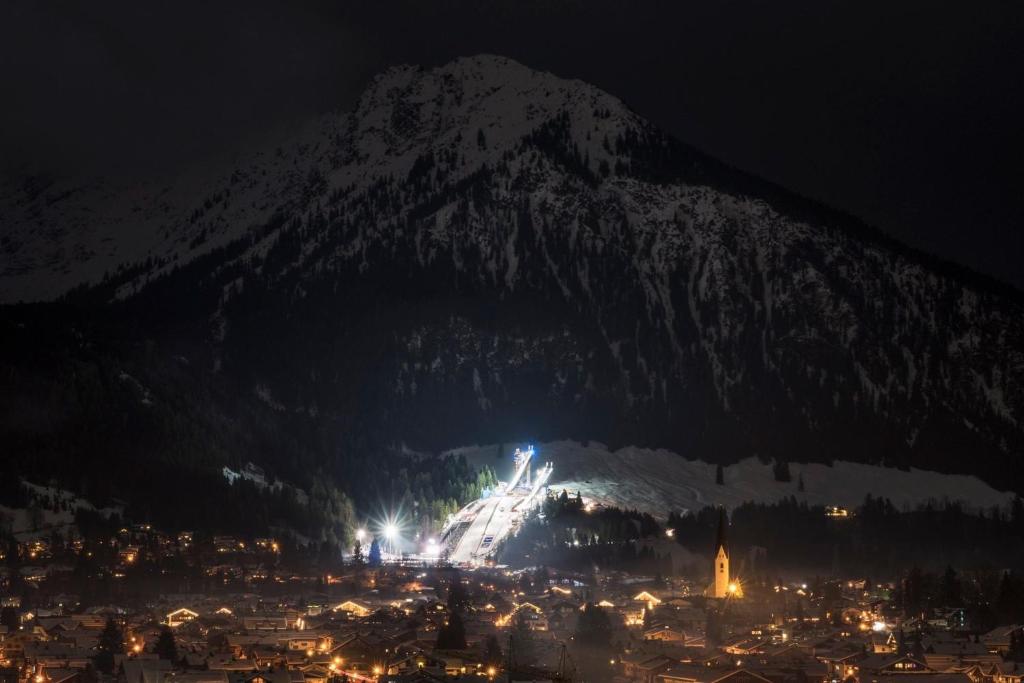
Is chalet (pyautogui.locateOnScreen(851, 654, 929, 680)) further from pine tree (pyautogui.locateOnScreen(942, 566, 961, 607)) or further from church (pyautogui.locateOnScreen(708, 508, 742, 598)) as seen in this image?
church (pyautogui.locateOnScreen(708, 508, 742, 598))

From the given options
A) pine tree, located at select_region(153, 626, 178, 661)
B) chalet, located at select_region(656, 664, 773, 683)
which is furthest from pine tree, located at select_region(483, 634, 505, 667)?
pine tree, located at select_region(153, 626, 178, 661)

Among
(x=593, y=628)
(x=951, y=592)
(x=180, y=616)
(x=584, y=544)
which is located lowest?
(x=593, y=628)

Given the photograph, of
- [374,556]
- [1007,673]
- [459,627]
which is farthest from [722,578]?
[1007,673]

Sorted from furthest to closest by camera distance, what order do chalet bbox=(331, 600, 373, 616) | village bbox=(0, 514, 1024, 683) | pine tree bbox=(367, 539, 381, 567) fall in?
pine tree bbox=(367, 539, 381, 567) → chalet bbox=(331, 600, 373, 616) → village bbox=(0, 514, 1024, 683)

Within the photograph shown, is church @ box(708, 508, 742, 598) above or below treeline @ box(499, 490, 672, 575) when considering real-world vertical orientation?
below

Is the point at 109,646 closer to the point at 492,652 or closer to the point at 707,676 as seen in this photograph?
the point at 492,652

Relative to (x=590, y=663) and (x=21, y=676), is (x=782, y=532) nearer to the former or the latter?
(x=590, y=663)

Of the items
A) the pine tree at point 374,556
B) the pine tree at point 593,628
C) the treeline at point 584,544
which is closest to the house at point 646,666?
the pine tree at point 593,628

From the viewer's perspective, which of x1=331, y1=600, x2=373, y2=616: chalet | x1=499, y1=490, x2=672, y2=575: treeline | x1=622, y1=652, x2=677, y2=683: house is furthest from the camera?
x1=499, y1=490, x2=672, y2=575: treeline

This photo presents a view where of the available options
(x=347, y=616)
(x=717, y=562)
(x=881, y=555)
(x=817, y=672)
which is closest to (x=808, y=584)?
(x=717, y=562)
